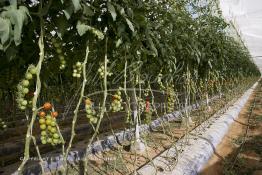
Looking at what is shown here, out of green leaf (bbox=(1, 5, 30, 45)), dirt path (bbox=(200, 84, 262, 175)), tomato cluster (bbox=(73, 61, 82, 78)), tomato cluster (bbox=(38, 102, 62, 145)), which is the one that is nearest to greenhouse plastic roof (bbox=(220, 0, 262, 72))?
dirt path (bbox=(200, 84, 262, 175))

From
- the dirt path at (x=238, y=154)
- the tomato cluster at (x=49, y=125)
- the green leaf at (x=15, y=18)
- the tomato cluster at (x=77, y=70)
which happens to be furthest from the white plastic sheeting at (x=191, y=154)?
the green leaf at (x=15, y=18)

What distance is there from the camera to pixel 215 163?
20.3ft

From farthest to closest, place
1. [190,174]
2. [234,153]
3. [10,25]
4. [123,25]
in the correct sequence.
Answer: [234,153] < [190,174] < [123,25] < [10,25]

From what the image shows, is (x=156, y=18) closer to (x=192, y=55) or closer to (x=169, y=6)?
(x=169, y=6)

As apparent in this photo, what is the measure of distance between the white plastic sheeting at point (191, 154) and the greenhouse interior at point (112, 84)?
0.02 meters

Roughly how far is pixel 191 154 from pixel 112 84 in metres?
1.71

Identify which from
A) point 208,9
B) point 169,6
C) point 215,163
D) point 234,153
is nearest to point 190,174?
point 215,163

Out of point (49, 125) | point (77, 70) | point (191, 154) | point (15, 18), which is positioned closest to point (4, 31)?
point (15, 18)

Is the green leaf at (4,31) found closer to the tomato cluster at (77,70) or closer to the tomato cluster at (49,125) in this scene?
the tomato cluster at (49,125)

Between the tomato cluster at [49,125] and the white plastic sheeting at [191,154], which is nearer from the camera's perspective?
the tomato cluster at [49,125]

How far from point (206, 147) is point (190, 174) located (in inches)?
59.8

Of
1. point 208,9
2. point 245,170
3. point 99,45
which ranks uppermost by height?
point 208,9

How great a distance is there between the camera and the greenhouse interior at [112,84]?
7.75ft

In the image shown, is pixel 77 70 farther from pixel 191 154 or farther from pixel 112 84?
pixel 191 154
